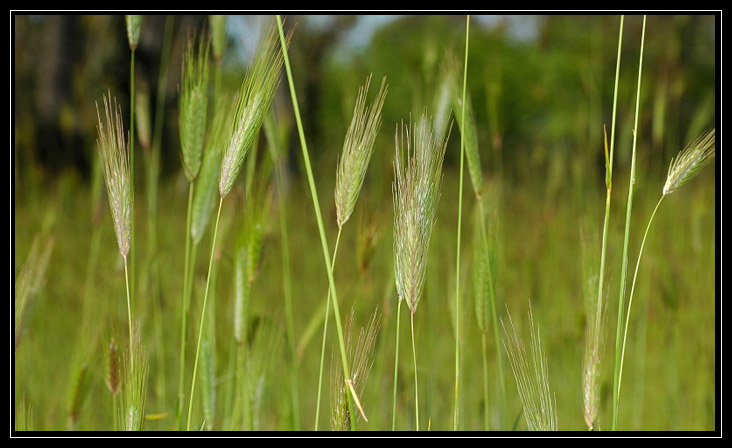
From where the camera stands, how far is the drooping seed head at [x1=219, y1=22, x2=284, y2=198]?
417 millimetres

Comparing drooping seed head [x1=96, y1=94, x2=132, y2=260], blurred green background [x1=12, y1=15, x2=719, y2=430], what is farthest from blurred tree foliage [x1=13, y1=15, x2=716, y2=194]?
drooping seed head [x1=96, y1=94, x2=132, y2=260]

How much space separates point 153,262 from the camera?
0.81 meters

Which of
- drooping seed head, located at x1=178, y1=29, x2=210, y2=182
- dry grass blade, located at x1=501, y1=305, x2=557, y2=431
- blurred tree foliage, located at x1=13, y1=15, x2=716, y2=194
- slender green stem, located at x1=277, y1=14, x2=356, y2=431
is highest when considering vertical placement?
blurred tree foliage, located at x1=13, y1=15, x2=716, y2=194

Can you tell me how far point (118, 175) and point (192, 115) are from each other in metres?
0.09

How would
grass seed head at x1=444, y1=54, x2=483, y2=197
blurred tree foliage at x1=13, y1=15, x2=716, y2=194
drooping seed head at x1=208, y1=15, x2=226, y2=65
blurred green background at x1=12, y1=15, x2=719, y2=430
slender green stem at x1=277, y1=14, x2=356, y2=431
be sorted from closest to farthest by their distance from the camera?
slender green stem at x1=277, y1=14, x2=356, y2=431 → grass seed head at x1=444, y1=54, x2=483, y2=197 → drooping seed head at x1=208, y1=15, x2=226, y2=65 → blurred green background at x1=12, y1=15, x2=719, y2=430 → blurred tree foliage at x1=13, y1=15, x2=716, y2=194

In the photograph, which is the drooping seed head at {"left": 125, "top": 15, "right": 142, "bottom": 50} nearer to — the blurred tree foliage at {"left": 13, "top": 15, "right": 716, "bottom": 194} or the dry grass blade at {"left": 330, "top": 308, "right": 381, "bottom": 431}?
the blurred tree foliage at {"left": 13, "top": 15, "right": 716, "bottom": 194}

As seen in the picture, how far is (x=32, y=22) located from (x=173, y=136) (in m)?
2.83

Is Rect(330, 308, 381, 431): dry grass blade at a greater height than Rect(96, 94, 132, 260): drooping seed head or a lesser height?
lesser

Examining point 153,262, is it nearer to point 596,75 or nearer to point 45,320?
point 596,75

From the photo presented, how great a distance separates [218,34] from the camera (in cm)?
63

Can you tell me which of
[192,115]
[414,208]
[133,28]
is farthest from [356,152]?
[133,28]

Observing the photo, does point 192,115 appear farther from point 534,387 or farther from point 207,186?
point 534,387

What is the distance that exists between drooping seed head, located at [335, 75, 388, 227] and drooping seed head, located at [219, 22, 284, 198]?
0.06 meters

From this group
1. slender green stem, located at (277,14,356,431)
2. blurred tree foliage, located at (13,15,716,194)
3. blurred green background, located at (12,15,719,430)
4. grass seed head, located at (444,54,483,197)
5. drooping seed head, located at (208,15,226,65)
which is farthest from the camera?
blurred tree foliage, located at (13,15,716,194)
